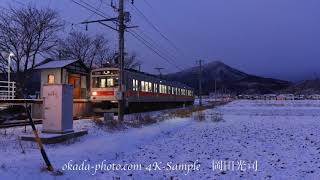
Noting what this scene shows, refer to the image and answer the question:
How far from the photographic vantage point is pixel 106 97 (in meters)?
28.1

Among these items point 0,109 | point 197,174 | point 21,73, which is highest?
point 21,73

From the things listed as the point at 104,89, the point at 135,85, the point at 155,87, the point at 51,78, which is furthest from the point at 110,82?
the point at 155,87

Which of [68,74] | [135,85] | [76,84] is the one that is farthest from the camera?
[135,85]

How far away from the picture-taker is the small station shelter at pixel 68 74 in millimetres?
26703

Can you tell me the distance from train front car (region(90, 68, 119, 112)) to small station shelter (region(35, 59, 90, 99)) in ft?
4.66

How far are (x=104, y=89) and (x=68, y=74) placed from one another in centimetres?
271

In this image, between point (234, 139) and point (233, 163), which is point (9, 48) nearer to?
point (234, 139)

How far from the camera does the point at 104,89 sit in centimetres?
2844

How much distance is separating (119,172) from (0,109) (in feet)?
39.5

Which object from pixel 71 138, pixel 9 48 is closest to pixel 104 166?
pixel 71 138

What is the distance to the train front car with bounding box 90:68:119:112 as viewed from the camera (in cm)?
2816

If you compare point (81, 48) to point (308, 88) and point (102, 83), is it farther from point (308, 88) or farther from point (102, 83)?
point (308, 88)

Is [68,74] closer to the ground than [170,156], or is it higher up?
higher up

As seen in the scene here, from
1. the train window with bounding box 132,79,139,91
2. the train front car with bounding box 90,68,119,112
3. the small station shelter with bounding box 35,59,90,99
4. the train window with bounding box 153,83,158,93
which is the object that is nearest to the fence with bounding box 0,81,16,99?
the small station shelter with bounding box 35,59,90,99
